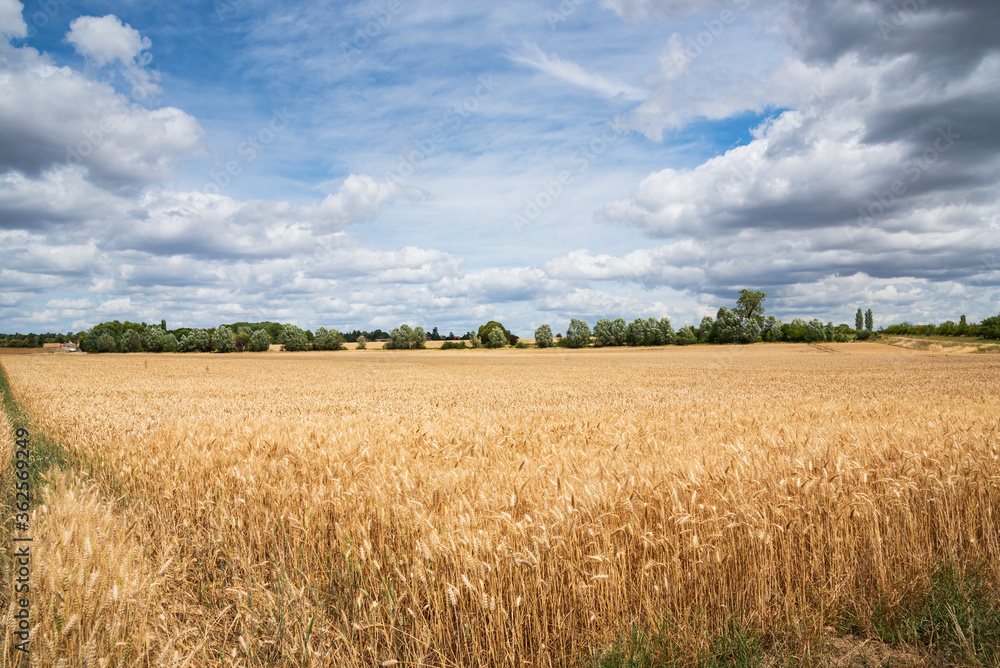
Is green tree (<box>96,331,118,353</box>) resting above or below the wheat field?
above

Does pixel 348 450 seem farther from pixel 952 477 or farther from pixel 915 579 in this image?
pixel 952 477

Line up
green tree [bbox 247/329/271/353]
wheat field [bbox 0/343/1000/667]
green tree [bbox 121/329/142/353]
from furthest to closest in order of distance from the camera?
green tree [bbox 121/329/142/353]
green tree [bbox 247/329/271/353]
wheat field [bbox 0/343/1000/667]

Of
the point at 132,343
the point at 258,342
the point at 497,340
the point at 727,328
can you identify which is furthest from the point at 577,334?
the point at 132,343

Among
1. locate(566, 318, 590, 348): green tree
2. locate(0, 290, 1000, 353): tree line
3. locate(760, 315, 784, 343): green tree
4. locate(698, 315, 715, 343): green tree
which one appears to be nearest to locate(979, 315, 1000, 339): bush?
locate(0, 290, 1000, 353): tree line

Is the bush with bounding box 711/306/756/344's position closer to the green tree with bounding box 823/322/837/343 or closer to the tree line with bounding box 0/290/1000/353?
the tree line with bounding box 0/290/1000/353

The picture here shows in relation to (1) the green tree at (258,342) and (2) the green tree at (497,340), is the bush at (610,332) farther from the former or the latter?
(1) the green tree at (258,342)

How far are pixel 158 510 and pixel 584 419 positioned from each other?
7.21 m

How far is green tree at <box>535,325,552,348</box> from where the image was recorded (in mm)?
120938

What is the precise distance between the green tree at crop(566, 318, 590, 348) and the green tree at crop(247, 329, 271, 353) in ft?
227

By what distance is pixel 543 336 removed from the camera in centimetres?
12312

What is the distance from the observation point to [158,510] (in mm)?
5742

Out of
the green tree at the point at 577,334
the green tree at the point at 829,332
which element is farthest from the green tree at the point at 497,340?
the green tree at the point at 829,332

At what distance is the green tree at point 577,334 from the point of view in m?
120

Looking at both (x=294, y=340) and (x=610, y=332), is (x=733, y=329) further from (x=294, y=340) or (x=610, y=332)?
(x=294, y=340)
